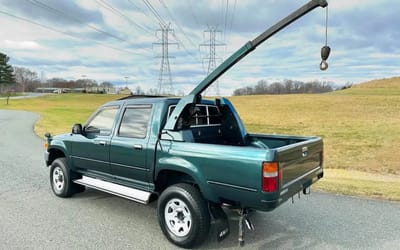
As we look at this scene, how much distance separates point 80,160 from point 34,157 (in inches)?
220

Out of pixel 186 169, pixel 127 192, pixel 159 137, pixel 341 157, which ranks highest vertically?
pixel 159 137

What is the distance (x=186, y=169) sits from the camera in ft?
13.3

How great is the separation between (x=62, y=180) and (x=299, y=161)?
176 inches

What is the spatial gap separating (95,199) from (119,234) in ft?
5.70

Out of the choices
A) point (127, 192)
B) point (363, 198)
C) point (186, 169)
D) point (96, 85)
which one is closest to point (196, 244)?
point (186, 169)

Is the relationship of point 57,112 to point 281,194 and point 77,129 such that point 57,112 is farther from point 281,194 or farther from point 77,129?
point 281,194

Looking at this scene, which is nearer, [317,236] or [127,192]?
[317,236]

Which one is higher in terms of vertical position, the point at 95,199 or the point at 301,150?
the point at 301,150

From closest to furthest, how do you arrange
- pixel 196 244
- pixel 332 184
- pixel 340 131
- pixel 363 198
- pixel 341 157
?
pixel 196 244 → pixel 363 198 → pixel 332 184 → pixel 341 157 → pixel 340 131

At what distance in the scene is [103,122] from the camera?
5.47m

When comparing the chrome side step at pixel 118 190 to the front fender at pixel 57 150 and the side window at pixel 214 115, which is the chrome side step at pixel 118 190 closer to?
the front fender at pixel 57 150

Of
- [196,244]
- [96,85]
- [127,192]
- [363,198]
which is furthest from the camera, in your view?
[96,85]

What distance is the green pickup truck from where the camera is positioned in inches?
142

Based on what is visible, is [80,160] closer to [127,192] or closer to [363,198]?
[127,192]
